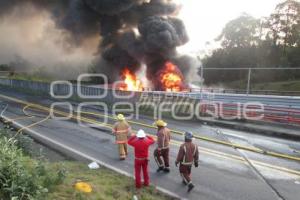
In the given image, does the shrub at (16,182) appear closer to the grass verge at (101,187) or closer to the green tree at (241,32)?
the grass verge at (101,187)

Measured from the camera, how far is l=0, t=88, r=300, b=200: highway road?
830cm

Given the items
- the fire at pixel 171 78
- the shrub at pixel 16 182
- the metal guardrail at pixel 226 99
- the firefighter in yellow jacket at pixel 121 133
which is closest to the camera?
the shrub at pixel 16 182

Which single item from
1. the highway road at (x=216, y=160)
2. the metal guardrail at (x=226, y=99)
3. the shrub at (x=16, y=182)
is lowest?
the highway road at (x=216, y=160)

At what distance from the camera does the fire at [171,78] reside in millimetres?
38875

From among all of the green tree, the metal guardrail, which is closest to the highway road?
the metal guardrail

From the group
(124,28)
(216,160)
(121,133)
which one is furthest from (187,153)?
(124,28)

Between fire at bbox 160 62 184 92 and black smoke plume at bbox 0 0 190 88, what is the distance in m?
1.34

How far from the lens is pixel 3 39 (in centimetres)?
5734

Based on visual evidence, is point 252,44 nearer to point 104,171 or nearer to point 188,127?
point 188,127

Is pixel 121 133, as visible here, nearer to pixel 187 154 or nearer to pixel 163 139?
pixel 163 139

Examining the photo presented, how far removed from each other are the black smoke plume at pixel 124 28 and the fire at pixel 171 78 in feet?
4.41

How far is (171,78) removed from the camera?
3922 cm

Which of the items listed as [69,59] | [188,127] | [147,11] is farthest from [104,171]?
[69,59]

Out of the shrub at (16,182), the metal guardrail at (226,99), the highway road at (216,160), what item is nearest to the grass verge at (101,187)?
the shrub at (16,182)
